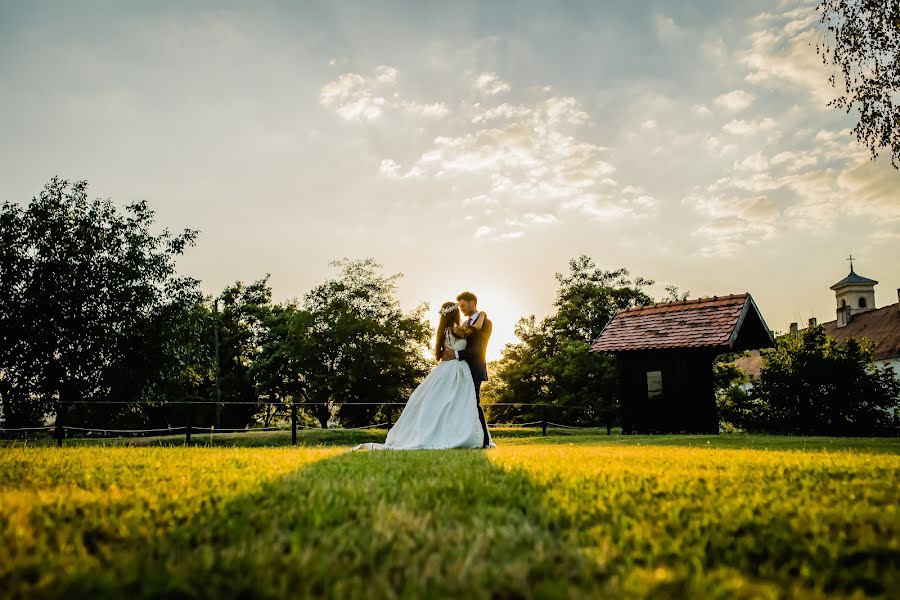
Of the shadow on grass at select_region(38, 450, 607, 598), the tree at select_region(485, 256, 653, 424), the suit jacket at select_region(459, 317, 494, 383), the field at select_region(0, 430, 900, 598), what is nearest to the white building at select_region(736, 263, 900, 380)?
the tree at select_region(485, 256, 653, 424)

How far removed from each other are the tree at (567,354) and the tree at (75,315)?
2356cm

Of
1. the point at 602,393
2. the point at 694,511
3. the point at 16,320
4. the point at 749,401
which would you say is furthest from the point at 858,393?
the point at 16,320

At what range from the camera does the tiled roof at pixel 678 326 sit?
69.4ft

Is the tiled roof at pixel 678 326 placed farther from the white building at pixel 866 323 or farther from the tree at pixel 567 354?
the white building at pixel 866 323

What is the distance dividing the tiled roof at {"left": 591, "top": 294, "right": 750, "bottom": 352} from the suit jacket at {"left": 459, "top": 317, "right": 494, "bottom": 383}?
13.0 metres

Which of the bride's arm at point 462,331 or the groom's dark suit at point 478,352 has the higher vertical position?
the bride's arm at point 462,331

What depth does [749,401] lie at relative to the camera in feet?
72.1

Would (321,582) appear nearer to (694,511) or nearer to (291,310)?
(694,511)

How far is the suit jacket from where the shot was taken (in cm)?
1078

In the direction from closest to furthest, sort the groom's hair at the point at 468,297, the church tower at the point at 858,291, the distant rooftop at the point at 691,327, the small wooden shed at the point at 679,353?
the groom's hair at the point at 468,297, the distant rooftop at the point at 691,327, the small wooden shed at the point at 679,353, the church tower at the point at 858,291

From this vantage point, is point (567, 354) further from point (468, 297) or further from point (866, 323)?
point (866, 323)

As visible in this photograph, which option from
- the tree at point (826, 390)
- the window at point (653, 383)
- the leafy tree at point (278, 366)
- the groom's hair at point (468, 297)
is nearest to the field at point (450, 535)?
the groom's hair at point (468, 297)

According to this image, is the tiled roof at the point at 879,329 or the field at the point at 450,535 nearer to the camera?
the field at the point at 450,535

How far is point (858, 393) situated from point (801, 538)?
20491mm
